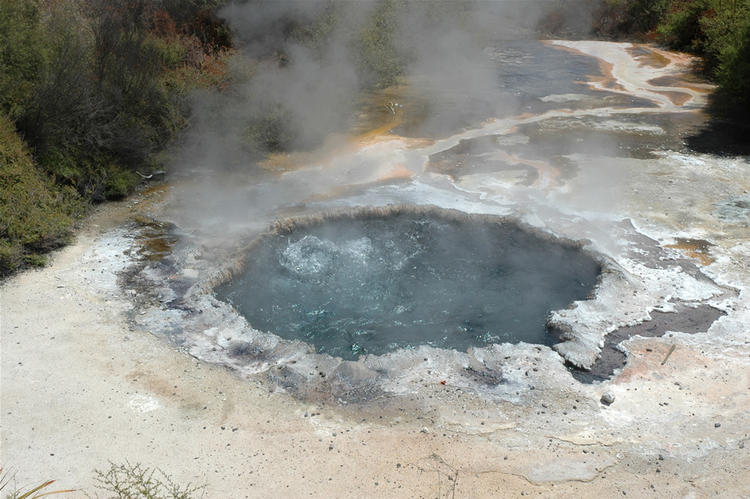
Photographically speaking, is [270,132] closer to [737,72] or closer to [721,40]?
[737,72]

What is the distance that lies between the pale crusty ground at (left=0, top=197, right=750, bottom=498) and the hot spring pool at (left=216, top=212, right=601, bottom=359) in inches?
44.8

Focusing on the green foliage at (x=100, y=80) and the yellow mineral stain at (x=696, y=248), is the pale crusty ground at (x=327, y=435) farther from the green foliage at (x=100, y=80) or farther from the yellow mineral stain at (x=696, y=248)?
the green foliage at (x=100, y=80)

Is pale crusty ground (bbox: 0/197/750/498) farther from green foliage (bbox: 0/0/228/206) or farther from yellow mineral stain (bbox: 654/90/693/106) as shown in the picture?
yellow mineral stain (bbox: 654/90/693/106)

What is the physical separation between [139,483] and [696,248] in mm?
6416

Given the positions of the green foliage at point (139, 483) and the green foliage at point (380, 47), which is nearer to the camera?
the green foliage at point (139, 483)

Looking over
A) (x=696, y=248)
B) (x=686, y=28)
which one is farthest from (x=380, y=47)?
(x=686, y=28)

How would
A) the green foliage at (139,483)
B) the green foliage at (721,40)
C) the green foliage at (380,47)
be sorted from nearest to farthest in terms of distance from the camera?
the green foliage at (139,483) → the green foliage at (721,40) → the green foliage at (380,47)

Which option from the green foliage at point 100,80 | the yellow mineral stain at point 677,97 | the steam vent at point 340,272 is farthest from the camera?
the yellow mineral stain at point 677,97

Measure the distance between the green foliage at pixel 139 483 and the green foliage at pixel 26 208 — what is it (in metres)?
3.48

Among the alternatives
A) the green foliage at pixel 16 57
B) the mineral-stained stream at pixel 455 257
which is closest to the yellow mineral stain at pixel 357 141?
the mineral-stained stream at pixel 455 257

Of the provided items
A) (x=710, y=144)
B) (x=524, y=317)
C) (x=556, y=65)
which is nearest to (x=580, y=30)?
(x=556, y=65)

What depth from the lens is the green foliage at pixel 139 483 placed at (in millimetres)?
3609

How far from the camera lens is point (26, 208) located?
676 cm

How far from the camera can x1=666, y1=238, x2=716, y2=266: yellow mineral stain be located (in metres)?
6.67
